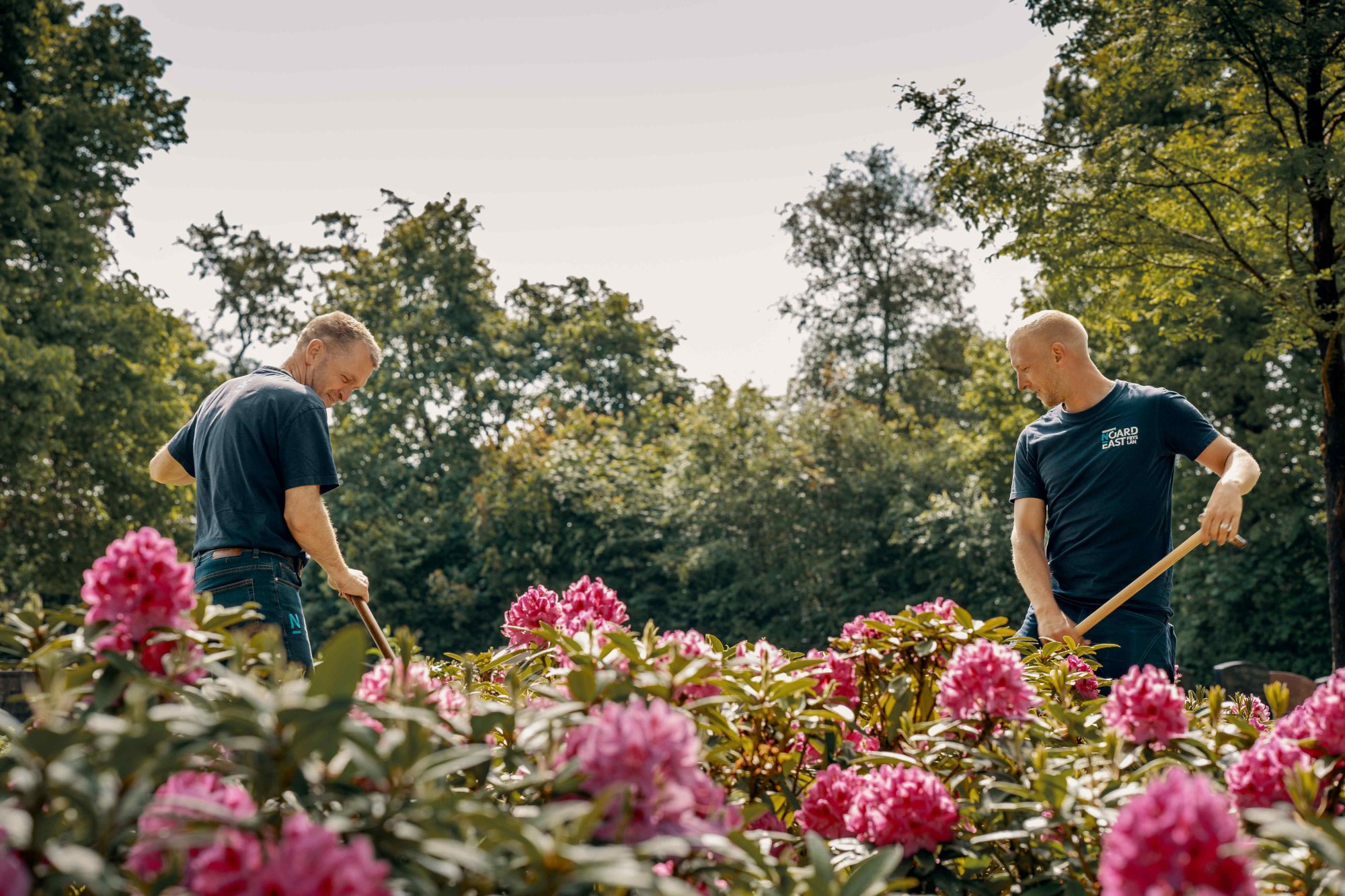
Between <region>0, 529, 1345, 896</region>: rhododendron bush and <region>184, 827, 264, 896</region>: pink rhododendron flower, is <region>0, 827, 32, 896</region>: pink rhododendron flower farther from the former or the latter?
<region>184, 827, 264, 896</region>: pink rhododendron flower

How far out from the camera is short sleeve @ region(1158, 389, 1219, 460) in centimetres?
393

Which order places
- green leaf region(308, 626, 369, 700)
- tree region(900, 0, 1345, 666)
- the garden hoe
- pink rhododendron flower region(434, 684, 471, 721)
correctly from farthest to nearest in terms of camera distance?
tree region(900, 0, 1345, 666) → the garden hoe → pink rhododendron flower region(434, 684, 471, 721) → green leaf region(308, 626, 369, 700)

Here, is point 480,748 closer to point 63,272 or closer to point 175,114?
point 63,272

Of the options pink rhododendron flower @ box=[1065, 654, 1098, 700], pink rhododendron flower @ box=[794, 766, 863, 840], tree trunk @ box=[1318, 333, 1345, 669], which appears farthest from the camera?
tree trunk @ box=[1318, 333, 1345, 669]

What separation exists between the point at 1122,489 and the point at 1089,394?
0.38 meters

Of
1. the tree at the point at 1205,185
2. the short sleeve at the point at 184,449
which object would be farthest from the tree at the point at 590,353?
the short sleeve at the point at 184,449

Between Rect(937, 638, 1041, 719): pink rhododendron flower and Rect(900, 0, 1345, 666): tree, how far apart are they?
8113 mm

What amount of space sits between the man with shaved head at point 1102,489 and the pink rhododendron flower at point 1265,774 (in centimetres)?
209

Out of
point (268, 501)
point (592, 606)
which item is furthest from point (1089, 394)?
point (268, 501)

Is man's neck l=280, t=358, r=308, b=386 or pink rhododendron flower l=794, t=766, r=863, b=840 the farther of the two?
man's neck l=280, t=358, r=308, b=386

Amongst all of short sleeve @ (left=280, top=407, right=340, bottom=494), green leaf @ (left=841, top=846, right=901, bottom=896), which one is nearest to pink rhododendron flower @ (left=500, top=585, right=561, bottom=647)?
short sleeve @ (left=280, top=407, right=340, bottom=494)

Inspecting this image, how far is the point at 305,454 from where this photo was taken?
3.66 m

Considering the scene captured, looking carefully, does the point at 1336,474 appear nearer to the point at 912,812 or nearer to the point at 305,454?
the point at 305,454

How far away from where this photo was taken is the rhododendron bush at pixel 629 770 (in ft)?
3.85
